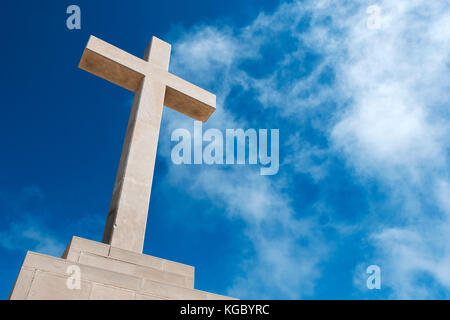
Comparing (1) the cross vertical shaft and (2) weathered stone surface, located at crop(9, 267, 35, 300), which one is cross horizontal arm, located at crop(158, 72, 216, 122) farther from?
(2) weathered stone surface, located at crop(9, 267, 35, 300)

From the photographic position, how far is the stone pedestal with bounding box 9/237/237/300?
12.7 feet

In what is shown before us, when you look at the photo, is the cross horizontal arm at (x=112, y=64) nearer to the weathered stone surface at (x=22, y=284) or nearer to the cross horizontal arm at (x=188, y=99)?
the cross horizontal arm at (x=188, y=99)

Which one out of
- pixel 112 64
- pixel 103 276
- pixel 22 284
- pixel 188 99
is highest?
→ pixel 112 64

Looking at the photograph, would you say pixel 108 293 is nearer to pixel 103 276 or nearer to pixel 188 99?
pixel 103 276

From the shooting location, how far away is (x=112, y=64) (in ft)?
25.1

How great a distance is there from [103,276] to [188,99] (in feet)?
15.6

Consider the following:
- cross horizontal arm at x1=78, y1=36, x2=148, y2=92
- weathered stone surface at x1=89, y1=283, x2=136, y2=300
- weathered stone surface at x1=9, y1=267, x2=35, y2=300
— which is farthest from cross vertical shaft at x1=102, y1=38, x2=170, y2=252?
weathered stone surface at x1=9, y1=267, x2=35, y2=300

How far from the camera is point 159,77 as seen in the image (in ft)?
25.8

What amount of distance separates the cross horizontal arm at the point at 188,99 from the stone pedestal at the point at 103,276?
3.87 metres

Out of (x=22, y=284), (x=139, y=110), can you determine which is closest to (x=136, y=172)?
(x=139, y=110)

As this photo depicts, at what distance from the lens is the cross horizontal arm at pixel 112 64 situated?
756 cm

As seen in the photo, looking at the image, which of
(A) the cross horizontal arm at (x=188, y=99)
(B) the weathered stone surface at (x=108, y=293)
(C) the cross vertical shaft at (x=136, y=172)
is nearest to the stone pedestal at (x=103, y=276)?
(B) the weathered stone surface at (x=108, y=293)
